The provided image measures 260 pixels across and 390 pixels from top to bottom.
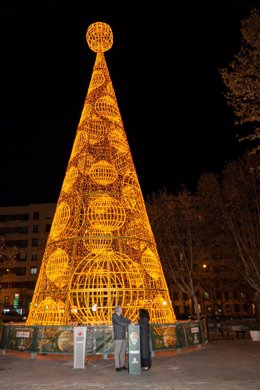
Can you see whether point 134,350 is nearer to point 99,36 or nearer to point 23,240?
point 99,36

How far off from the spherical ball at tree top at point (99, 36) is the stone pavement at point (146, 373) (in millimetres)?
12801

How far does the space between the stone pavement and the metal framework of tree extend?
5.67 ft

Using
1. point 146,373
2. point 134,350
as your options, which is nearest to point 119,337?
point 134,350

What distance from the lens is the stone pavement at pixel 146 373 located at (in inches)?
285

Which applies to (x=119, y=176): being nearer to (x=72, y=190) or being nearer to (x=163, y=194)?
(x=72, y=190)

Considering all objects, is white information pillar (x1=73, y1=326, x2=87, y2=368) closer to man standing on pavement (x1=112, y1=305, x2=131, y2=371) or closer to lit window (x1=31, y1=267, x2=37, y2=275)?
man standing on pavement (x1=112, y1=305, x2=131, y2=371)

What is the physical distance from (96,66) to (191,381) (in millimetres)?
12964

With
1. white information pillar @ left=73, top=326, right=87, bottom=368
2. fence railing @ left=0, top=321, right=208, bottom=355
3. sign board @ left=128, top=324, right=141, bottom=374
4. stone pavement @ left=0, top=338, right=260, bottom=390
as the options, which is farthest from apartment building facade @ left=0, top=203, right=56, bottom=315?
sign board @ left=128, top=324, right=141, bottom=374

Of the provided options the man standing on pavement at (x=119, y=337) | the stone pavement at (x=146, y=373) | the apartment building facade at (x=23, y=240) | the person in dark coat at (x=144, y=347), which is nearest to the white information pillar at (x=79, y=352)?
the stone pavement at (x=146, y=373)

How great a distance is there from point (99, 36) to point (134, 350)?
43.3ft

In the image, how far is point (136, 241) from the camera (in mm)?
13453

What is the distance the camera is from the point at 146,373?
859 centimetres

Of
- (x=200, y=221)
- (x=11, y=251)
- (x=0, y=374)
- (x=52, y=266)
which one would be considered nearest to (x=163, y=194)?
(x=200, y=221)

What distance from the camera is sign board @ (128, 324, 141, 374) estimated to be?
334 inches
